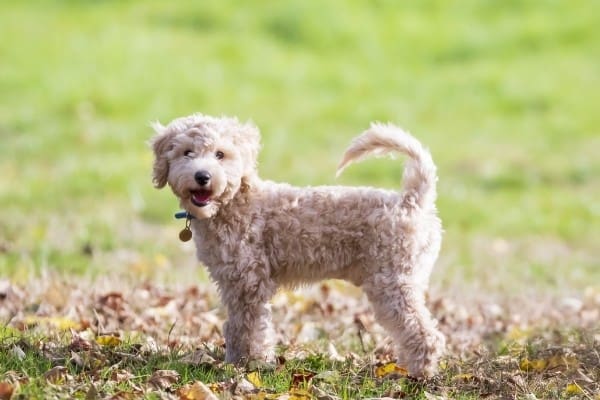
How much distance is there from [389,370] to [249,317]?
0.82 metres

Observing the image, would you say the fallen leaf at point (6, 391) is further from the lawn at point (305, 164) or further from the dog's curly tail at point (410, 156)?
the dog's curly tail at point (410, 156)

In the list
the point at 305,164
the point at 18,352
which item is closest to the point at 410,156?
the point at 18,352

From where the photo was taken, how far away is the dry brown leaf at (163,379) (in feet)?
16.8

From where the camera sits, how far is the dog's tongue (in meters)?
5.61

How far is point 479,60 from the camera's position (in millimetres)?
19328

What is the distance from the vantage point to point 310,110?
16.7 m

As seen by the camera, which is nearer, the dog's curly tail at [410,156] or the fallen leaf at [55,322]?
the dog's curly tail at [410,156]

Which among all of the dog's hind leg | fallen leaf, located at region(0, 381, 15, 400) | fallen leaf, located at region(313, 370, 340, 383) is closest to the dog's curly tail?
the dog's hind leg

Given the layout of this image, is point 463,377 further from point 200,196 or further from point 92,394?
point 92,394

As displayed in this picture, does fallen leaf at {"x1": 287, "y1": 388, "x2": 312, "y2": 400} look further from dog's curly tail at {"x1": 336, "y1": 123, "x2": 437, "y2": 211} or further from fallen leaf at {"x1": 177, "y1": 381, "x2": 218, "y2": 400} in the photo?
Answer: dog's curly tail at {"x1": 336, "y1": 123, "x2": 437, "y2": 211}

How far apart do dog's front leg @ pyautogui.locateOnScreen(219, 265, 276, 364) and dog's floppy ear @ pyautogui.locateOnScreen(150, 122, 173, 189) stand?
0.67 meters

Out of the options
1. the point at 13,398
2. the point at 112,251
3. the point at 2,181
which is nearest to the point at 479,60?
the point at 2,181

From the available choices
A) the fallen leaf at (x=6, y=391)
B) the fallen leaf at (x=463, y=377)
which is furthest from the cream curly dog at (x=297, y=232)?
the fallen leaf at (x=6, y=391)

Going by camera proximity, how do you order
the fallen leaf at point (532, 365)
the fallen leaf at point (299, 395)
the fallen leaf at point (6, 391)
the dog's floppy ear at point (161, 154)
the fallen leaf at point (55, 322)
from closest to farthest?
the fallen leaf at point (6, 391)
the fallen leaf at point (299, 395)
the dog's floppy ear at point (161, 154)
the fallen leaf at point (532, 365)
the fallen leaf at point (55, 322)
